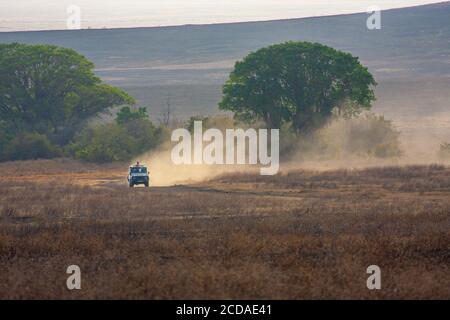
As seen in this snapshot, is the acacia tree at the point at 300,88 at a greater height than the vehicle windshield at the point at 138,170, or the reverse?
the acacia tree at the point at 300,88

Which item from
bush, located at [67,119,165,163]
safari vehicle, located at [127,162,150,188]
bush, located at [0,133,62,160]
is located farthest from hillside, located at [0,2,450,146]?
safari vehicle, located at [127,162,150,188]

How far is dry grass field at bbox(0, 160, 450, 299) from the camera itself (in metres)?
14.7

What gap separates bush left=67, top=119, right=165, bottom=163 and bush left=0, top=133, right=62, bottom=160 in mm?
2725

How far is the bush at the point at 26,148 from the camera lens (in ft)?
261

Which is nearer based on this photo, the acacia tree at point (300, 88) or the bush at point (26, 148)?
the acacia tree at point (300, 88)

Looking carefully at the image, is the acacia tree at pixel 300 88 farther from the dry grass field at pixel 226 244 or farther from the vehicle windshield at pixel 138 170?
the dry grass field at pixel 226 244

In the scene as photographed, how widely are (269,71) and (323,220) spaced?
5131 centimetres

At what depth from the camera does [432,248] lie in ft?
62.6

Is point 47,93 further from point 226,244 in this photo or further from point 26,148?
point 226,244

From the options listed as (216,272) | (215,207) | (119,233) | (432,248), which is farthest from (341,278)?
(215,207)

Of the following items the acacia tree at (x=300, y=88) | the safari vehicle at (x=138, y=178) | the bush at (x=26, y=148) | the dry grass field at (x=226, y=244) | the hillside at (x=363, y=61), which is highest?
the hillside at (x=363, y=61)

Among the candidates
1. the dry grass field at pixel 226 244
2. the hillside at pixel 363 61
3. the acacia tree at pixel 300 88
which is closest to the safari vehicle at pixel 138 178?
the dry grass field at pixel 226 244

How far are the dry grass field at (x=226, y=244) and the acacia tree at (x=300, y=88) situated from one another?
117 ft

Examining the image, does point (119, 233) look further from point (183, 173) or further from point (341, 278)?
point (183, 173)
